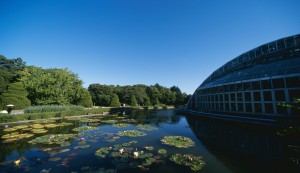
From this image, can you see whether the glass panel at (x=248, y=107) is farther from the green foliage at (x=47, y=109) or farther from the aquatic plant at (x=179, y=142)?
the green foliage at (x=47, y=109)

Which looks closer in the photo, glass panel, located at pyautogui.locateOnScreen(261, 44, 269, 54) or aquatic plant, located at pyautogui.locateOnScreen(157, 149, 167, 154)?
aquatic plant, located at pyautogui.locateOnScreen(157, 149, 167, 154)

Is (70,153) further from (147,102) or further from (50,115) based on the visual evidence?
(147,102)

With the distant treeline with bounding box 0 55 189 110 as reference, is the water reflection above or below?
below

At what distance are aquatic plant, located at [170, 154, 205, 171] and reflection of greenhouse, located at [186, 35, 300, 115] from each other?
410 inches

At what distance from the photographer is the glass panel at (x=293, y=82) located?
17827mm

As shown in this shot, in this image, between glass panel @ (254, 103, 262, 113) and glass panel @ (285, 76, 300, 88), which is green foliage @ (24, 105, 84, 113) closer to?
glass panel @ (254, 103, 262, 113)

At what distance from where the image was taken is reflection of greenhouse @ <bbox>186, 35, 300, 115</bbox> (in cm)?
1859

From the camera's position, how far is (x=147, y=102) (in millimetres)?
81500

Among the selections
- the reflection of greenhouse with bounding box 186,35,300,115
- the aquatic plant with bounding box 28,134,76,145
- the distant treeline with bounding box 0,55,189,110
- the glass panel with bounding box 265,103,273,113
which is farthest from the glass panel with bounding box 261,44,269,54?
the distant treeline with bounding box 0,55,189,110

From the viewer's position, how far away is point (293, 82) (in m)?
18.1

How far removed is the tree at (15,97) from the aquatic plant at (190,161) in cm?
3613

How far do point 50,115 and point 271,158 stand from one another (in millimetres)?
32194

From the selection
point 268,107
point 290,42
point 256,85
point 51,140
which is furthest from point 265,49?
point 51,140

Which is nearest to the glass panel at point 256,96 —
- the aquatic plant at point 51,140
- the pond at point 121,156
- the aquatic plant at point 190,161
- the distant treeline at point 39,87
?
the pond at point 121,156
